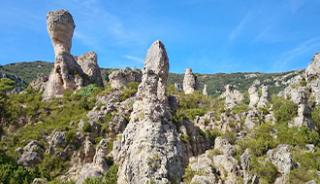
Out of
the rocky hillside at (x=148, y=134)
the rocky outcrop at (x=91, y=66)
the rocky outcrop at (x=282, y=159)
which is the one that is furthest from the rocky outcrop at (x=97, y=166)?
the rocky outcrop at (x=91, y=66)

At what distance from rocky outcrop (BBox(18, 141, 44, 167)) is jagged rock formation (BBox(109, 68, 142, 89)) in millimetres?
14095

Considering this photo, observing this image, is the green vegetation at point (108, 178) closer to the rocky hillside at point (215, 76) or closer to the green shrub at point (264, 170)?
the green shrub at point (264, 170)

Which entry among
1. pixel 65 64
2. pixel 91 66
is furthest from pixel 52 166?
pixel 91 66

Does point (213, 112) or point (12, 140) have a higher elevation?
point (213, 112)

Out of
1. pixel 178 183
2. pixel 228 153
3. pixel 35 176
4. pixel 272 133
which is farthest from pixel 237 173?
pixel 35 176

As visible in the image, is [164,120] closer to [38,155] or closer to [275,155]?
[275,155]

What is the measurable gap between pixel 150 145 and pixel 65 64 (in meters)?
23.6

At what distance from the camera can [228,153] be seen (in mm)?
32469

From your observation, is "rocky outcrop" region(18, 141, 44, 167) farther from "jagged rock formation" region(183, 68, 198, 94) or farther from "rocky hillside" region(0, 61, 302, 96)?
"rocky hillside" region(0, 61, 302, 96)

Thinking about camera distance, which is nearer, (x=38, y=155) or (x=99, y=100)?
(x=38, y=155)

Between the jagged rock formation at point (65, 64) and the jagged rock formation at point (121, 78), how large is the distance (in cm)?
288

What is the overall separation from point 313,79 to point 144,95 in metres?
21.4

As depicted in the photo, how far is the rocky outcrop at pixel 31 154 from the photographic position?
117 feet

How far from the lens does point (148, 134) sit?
3044cm
